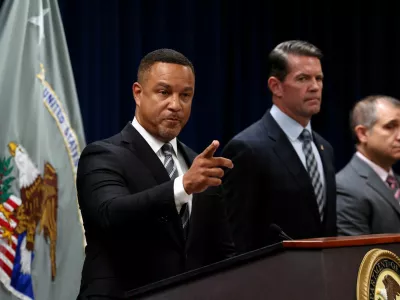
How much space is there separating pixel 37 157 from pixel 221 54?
1.97 meters

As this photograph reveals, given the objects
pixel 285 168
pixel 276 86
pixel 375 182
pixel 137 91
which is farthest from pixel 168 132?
pixel 375 182

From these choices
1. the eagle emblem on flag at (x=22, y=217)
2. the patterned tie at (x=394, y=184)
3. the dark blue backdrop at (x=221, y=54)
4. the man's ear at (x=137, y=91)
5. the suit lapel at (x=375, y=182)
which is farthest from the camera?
the dark blue backdrop at (x=221, y=54)

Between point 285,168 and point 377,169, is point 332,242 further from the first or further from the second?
point 377,169

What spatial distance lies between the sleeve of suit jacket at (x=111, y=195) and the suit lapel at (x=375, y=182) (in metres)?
1.84

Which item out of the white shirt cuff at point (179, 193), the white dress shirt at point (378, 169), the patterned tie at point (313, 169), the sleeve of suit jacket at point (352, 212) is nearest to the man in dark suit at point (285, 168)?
the patterned tie at point (313, 169)

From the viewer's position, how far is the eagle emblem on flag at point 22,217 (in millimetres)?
2951

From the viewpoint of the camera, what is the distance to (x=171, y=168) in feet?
7.57

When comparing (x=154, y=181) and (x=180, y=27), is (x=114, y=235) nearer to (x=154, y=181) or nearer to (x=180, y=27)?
(x=154, y=181)

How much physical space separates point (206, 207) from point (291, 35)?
314 cm

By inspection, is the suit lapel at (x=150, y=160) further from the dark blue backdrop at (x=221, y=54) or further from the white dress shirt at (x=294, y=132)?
the dark blue backdrop at (x=221, y=54)

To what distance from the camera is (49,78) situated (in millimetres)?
3314

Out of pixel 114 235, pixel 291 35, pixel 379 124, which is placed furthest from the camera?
pixel 291 35

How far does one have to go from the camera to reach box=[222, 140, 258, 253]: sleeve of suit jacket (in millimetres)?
3025

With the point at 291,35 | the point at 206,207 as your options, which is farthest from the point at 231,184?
the point at 291,35
